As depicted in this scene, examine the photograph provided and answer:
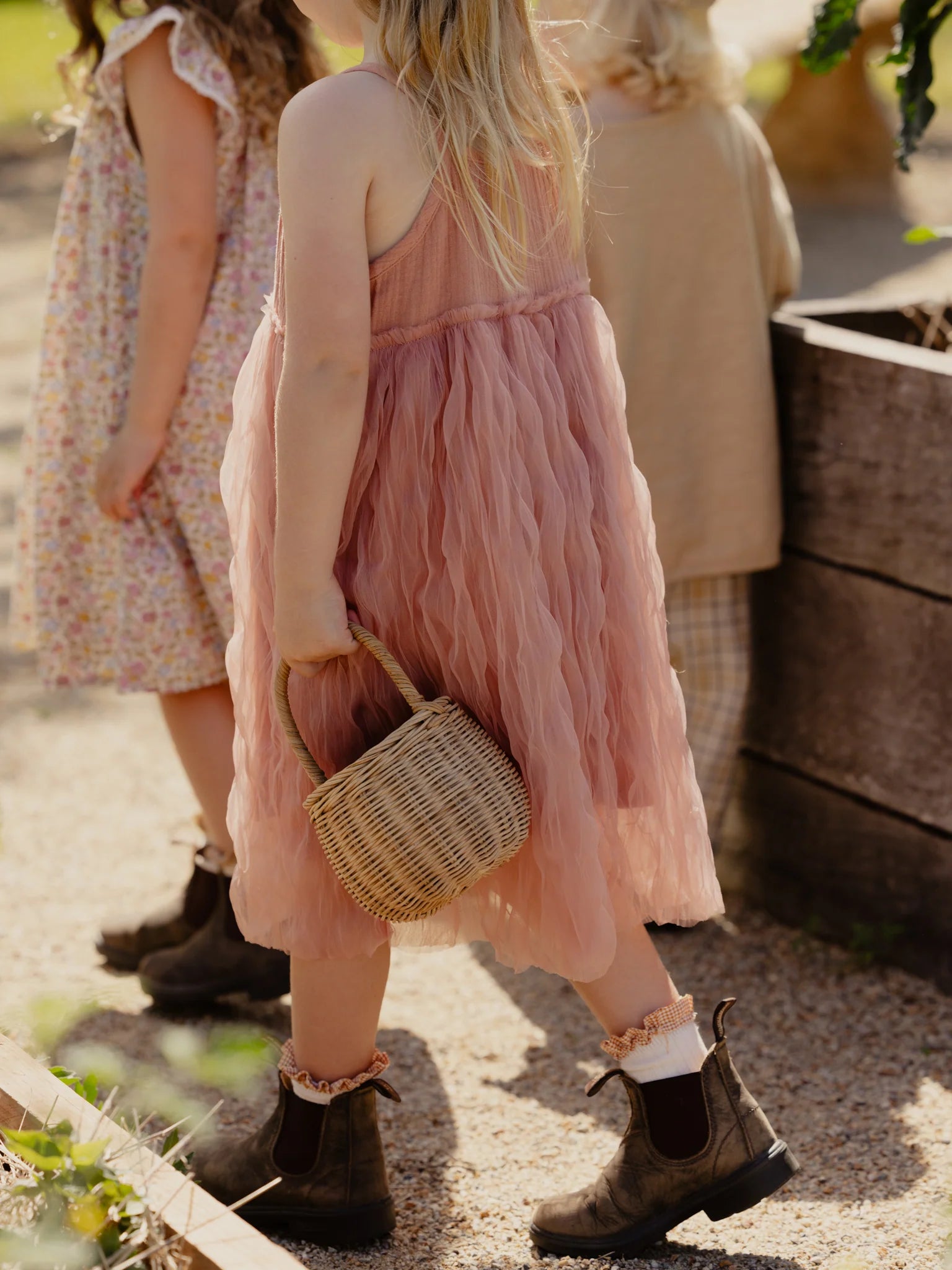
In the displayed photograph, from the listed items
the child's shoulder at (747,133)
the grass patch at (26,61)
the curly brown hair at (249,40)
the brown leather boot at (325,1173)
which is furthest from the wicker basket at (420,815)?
the grass patch at (26,61)

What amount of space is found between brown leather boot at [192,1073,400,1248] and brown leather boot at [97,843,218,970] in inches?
30.8

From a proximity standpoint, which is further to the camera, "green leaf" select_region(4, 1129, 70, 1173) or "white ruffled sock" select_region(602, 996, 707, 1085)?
"white ruffled sock" select_region(602, 996, 707, 1085)

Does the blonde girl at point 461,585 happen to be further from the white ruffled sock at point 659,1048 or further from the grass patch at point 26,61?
the grass patch at point 26,61

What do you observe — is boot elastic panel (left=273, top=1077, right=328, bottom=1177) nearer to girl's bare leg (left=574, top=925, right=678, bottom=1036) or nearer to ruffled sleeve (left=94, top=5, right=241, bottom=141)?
girl's bare leg (left=574, top=925, right=678, bottom=1036)

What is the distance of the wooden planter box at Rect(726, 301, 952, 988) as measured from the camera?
2439 mm

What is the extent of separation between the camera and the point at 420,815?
5.12 ft

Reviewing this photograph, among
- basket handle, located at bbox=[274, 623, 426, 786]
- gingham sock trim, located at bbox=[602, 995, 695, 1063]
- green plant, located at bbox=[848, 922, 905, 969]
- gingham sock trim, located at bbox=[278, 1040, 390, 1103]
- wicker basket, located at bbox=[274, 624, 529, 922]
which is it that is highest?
basket handle, located at bbox=[274, 623, 426, 786]

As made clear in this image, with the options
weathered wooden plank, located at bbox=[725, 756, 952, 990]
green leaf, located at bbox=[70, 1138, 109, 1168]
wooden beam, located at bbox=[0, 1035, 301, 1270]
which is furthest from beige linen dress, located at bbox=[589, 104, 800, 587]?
green leaf, located at bbox=[70, 1138, 109, 1168]

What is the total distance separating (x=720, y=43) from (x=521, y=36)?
1.01 meters

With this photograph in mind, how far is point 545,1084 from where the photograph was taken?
2342 millimetres

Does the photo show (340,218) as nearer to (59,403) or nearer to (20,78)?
(59,403)

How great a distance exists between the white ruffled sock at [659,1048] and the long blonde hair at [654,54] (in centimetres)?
147

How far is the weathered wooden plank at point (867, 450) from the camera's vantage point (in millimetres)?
2395

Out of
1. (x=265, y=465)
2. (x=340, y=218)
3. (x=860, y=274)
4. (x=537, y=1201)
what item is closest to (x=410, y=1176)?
(x=537, y=1201)
